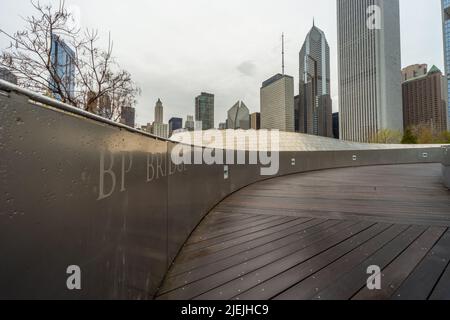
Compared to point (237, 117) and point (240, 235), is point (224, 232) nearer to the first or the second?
point (240, 235)

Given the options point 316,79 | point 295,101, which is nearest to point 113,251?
point 295,101

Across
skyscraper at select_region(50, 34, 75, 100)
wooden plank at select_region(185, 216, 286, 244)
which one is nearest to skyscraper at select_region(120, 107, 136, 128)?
skyscraper at select_region(50, 34, 75, 100)

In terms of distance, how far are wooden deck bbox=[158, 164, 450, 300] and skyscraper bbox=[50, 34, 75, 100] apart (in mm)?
5555

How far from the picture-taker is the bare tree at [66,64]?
5.26m

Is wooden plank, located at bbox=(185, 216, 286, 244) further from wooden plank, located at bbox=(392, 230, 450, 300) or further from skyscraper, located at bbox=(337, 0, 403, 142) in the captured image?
skyscraper, located at bbox=(337, 0, 403, 142)

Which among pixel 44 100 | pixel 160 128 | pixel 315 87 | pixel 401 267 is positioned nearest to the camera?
pixel 44 100

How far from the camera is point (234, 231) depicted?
304 cm

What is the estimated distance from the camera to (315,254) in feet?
7.41

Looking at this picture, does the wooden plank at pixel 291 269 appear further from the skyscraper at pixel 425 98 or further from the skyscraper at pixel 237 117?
the skyscraper at pixel 425 98

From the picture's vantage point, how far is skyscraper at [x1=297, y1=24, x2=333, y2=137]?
54438 millimetres

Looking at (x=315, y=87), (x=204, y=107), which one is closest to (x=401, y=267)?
(x=204, y=107)

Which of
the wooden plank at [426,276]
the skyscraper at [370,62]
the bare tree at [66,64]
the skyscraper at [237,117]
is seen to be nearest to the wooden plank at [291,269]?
the wooden plank at [426,276]

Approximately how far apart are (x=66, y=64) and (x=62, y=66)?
6.9 inches

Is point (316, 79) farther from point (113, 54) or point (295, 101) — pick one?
point (113, 54)
